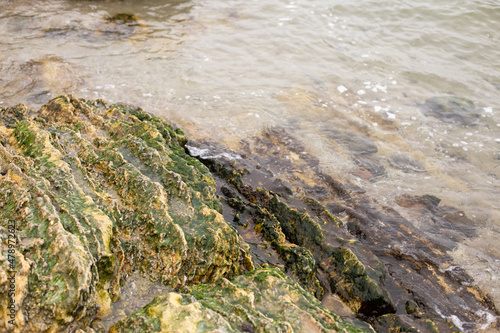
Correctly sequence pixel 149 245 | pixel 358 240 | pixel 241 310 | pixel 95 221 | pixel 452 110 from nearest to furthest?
pixel 241 310 < pixel 95 221 < pixel 149 245 < pixel 358 240 < pixel 452 110

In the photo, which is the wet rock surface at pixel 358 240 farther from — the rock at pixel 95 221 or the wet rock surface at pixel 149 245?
the rock at pixel 95 221

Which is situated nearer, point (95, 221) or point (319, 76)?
point (95, 221)

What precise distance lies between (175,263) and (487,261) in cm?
438

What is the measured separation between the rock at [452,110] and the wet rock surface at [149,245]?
507cm

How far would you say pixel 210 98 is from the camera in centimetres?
813

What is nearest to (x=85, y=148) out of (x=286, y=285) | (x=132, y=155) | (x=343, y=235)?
(x=132, y=155)

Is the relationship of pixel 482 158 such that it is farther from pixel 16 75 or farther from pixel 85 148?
pixel 16 75

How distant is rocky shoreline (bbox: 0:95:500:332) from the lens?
2.59 m

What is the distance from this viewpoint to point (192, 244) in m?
3.32

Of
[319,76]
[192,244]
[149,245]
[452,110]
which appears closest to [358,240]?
[192,244]

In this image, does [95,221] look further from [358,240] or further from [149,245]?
[358,240]

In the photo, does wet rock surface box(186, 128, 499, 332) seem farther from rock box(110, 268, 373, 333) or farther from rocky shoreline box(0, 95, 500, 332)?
rock box(110, 268, 373, 333)

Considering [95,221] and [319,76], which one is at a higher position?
[95,221]

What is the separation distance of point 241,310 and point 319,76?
764 centimetres
